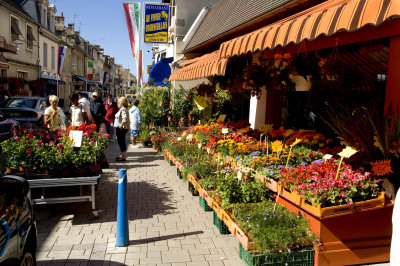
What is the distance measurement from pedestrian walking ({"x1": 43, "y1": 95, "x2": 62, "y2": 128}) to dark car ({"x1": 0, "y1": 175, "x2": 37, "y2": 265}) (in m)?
4.95

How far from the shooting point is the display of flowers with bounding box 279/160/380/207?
3.52 m

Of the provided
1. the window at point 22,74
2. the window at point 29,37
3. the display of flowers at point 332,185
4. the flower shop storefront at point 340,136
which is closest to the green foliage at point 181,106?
the flower shop storefront at point 340,136

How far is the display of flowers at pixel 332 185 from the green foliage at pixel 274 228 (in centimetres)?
31

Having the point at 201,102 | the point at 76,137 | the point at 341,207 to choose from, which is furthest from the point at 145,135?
the point at 341,207

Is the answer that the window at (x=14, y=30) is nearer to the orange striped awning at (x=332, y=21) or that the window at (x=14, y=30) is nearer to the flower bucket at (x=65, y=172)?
the flower bucket at (x=65, y=172)

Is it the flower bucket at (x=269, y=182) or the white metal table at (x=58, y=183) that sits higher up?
the flower bucket at (x=269, y=182)

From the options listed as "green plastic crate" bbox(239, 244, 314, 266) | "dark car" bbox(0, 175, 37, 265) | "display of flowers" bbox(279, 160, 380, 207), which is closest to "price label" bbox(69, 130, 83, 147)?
"dark car" bbox(0, 175, 37, 265)

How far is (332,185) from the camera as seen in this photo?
357 centimetres

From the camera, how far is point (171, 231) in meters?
4.68

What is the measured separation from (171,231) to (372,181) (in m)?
2.70

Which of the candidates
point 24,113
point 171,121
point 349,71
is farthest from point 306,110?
point 24,113

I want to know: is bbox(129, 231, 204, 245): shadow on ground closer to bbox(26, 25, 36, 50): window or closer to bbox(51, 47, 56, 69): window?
bbox(26, 25, 36, 50): window

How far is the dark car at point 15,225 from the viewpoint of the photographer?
7.47 ft

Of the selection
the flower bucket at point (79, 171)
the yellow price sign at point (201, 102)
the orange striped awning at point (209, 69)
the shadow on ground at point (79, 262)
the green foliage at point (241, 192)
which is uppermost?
the orange striped awning at point (209, 69)
